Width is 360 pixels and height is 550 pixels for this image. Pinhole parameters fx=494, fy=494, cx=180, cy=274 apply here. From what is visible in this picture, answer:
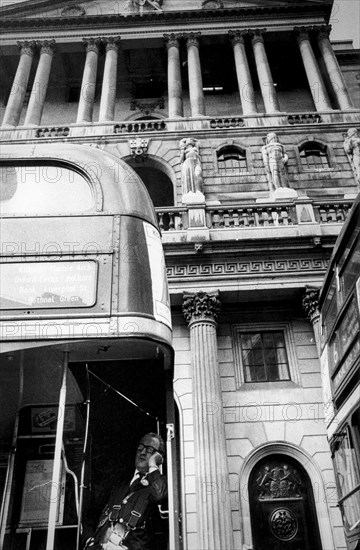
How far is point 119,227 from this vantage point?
19.1 ft

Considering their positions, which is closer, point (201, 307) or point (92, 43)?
point (201, 307)

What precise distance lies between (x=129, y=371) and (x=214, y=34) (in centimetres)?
2201

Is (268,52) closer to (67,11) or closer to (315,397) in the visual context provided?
(67,11)

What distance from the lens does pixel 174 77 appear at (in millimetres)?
22094

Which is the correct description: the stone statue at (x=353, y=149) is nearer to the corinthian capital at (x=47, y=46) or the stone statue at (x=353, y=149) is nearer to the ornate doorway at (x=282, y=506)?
the ornate doorway at (x=282, y=506)

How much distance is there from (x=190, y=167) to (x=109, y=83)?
7892mm

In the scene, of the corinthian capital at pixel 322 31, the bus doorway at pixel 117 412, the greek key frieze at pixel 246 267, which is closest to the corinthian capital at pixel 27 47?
the corinthian capital at pixel 322 31

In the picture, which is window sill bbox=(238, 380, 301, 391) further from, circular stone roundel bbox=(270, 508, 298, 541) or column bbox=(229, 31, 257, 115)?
column bbox=(229, 31, 257, 115)

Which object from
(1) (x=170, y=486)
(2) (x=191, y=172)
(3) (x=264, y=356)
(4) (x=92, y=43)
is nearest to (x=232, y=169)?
(2) (x=191, y=172)

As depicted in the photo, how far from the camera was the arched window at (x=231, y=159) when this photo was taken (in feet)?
61.1

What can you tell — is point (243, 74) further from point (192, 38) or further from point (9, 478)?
point (9, 478)

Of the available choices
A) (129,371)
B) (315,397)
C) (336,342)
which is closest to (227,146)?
(315,397)

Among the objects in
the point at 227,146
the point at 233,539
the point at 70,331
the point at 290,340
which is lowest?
the point at 233,539

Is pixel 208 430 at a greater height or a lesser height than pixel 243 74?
lesser
